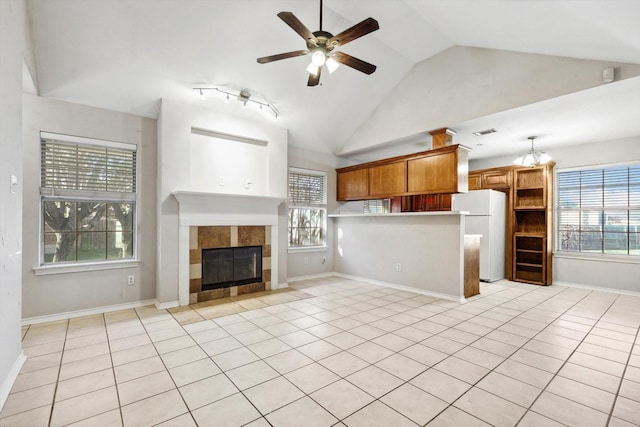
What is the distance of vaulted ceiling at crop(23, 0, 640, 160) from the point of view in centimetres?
287

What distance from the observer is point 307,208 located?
20.5ft

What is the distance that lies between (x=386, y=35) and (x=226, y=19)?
222 centimetres

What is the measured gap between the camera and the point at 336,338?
3.01 m

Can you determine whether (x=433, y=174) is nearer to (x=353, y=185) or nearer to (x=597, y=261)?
(x=353, y=185)

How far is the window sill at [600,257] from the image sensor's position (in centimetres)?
502

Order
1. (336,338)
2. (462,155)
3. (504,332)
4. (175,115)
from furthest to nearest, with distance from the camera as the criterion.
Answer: (462,155) < (175,115) < (504,332) < (336,338)

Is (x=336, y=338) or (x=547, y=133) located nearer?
(x=336, y=338)

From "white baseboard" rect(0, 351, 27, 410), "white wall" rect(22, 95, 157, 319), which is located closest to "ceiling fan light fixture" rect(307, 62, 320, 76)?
"white wall" rect(22, 95, 157, 319)

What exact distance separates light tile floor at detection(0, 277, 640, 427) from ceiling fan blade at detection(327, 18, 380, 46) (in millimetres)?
2923

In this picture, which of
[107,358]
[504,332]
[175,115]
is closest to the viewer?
[107,358]

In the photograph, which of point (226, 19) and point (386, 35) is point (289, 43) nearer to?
point (226, 19)

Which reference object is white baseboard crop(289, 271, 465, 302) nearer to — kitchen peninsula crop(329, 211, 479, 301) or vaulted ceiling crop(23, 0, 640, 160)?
kitchen peninsula crop(329, 211, 479, 301)

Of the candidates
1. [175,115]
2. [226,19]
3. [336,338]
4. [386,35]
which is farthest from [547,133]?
[175,115]

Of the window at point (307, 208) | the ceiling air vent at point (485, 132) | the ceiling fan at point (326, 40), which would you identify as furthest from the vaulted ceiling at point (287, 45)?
the window at point (307, 208)
